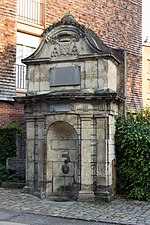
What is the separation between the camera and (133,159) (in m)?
11.0

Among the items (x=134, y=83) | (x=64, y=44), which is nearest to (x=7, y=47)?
(x=64, y=44)

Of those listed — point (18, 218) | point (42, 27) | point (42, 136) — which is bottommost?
point (18, 218)

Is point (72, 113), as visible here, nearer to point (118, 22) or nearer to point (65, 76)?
point (65, 76)

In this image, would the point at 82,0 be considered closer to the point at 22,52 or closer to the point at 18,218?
the point at 22,52

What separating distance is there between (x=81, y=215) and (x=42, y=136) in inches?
124

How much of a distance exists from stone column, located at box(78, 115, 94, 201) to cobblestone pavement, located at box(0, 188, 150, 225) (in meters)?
0.39

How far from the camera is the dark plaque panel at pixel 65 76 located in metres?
11.1

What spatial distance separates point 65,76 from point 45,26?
854 centimetres

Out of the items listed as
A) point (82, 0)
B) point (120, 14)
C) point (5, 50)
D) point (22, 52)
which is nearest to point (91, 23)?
point (82, 0)

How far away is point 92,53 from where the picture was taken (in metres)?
11.0

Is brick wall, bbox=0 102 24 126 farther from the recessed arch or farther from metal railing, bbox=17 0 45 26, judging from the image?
the recessed arch

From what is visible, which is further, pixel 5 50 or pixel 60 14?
pixel 60 14

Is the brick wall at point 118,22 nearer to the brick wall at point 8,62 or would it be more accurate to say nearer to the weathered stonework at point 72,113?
the brick wall at point 8,62

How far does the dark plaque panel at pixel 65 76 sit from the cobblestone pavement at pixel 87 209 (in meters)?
3.36
